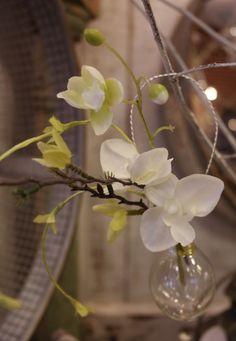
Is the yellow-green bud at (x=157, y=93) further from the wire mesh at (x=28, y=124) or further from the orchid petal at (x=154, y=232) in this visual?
the wire mesh at (x=28, y=124)

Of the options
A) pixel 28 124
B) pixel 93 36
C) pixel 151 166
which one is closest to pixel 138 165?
pixel 151 166

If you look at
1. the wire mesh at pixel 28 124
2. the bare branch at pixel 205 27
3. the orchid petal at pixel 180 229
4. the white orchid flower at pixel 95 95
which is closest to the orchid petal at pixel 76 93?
the white orchid flower at pixel 95 95

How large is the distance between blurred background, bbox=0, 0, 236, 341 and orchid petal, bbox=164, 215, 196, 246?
1.35 ft

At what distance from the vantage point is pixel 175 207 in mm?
385

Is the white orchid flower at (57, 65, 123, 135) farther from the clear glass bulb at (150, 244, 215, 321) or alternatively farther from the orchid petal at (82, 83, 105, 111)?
the clear glass bulb at (150, 244, 215, 321)

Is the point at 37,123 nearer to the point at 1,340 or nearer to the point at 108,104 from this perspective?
the point at 1,340

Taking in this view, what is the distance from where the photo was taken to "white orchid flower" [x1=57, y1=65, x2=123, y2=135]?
0.38 meters

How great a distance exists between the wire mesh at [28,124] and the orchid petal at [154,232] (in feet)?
1.34

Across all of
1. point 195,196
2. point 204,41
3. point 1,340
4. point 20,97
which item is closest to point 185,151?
point 204,41

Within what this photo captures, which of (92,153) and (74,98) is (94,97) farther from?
(92,153)

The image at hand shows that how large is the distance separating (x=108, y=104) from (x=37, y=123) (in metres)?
0.53

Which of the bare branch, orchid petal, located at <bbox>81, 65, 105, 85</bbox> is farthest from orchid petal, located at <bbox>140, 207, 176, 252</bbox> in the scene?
the bare branch

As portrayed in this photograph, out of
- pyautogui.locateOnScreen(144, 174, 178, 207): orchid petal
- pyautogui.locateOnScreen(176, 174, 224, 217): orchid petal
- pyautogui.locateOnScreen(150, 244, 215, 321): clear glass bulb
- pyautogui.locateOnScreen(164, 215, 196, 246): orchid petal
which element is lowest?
pyautogui.locateOnScreen(150, 244, 215, 321): clear glass bulb

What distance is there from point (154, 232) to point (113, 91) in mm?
110
